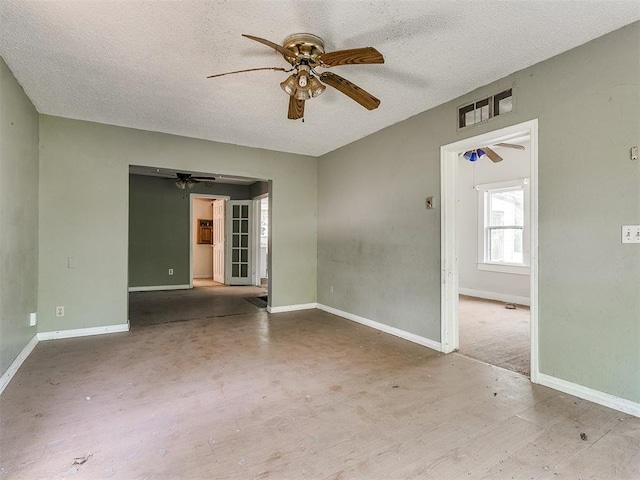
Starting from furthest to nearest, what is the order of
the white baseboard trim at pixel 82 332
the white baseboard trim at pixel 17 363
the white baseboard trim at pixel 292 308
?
the white baseboard trim at pixel 292 308, the white baseboard trim at pixel 82 332, the white baseboard trim at pixel 17 363

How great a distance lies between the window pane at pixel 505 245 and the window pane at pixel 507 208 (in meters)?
0.15

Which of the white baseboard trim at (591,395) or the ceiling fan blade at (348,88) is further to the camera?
the ceiling fan blade at (348,88)

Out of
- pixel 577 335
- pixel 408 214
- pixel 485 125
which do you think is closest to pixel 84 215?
pixel 408 214

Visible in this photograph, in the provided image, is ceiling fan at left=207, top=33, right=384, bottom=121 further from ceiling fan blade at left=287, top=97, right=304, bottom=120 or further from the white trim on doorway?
the white trim on doorway

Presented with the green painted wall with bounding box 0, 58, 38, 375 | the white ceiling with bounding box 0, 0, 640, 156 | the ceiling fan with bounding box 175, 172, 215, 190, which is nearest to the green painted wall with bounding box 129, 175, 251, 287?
the ceiling fan with bounding box 175, 172, 215, 190

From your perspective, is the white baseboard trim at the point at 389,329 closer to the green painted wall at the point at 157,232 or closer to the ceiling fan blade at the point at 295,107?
the ceiling fan blade at the point at 295,107

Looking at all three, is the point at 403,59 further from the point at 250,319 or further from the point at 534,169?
the point at 250,319

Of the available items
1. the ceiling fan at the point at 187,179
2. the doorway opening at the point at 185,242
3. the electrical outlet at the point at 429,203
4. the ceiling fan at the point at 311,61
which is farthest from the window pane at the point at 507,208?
the ceiling fan at the point at 187,179

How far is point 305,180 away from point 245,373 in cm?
347

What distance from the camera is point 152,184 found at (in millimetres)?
7625

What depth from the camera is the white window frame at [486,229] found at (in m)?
5.89

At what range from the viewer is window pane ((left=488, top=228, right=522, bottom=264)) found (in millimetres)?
6168

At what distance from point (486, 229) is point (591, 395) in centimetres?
466

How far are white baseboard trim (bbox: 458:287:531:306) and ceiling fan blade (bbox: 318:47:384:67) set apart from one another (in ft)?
17.5
